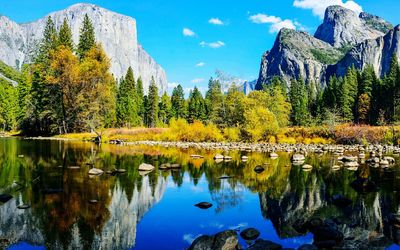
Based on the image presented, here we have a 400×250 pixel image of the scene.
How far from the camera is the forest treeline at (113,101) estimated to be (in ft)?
174

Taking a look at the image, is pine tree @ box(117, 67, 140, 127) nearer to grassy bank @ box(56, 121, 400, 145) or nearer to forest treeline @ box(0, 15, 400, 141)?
forest treeline @ box(0, 15, 400, 141)

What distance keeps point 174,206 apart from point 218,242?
575 centimetres

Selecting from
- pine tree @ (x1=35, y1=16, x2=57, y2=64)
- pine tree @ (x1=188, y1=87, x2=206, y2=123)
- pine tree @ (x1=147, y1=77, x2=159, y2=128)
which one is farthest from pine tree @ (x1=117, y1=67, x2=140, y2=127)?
pine tree @ (x1=35, y1=16, x2=57, y2=64)

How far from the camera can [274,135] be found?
48906mm

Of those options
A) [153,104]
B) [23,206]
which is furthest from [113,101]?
[23,206]

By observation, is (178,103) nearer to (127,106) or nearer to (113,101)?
(127,106)

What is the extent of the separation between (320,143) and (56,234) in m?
41.9

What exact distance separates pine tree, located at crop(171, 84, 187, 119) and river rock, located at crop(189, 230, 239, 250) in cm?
8479

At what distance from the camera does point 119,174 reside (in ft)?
66.4

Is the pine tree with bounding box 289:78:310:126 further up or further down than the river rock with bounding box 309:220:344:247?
further up

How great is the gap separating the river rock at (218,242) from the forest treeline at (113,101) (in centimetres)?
3929

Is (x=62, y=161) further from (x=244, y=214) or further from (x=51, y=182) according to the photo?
(x=244, y=214)

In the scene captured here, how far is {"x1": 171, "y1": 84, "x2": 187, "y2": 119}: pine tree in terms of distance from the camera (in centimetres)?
9444

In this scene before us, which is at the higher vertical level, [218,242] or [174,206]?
[218,242]
